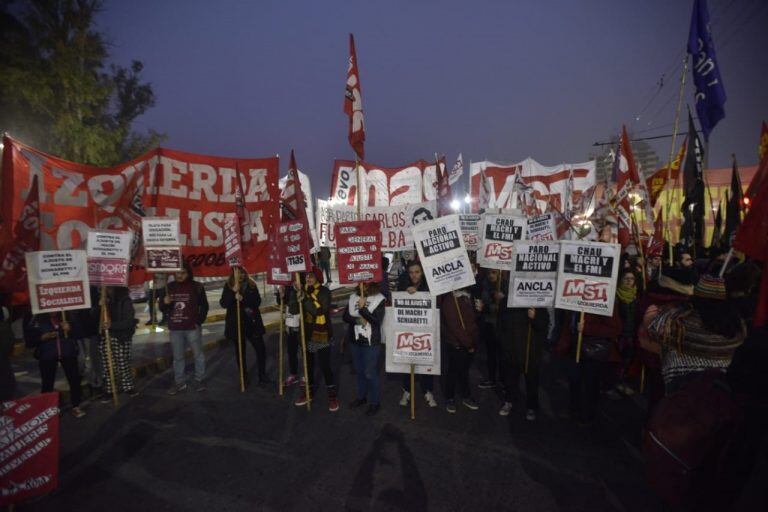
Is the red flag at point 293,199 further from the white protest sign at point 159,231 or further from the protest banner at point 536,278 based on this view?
the protest banner at point 536,278

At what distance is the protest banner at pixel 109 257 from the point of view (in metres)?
5.94

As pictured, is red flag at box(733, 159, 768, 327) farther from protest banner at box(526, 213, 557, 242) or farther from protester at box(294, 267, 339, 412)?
protester at box(294, 267, 339, 412)

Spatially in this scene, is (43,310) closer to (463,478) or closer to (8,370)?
(8,370)

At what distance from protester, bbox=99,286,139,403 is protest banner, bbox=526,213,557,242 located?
7205 millimetres

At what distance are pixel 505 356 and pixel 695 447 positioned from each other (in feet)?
11.2

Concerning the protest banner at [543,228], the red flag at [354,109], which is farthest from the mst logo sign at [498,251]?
the red flag at [354,109]

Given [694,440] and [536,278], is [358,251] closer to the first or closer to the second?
[536,278]

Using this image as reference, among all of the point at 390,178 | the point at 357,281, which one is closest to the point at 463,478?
the point at 357,281

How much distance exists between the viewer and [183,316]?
6.65 meters

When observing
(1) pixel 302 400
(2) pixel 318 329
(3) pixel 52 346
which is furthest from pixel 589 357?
(3) pixel 52 346

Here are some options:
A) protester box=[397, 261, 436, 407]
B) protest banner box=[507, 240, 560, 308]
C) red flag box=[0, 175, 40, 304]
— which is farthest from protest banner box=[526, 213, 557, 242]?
red flag box=[0, 175, 40, 304]

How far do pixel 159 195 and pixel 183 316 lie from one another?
84.6 inches

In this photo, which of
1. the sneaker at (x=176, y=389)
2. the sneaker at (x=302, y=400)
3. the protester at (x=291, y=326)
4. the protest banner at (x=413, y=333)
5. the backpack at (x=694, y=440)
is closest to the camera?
the backpack at (x=694, y=440)

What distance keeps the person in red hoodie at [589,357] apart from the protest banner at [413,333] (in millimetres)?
1925
